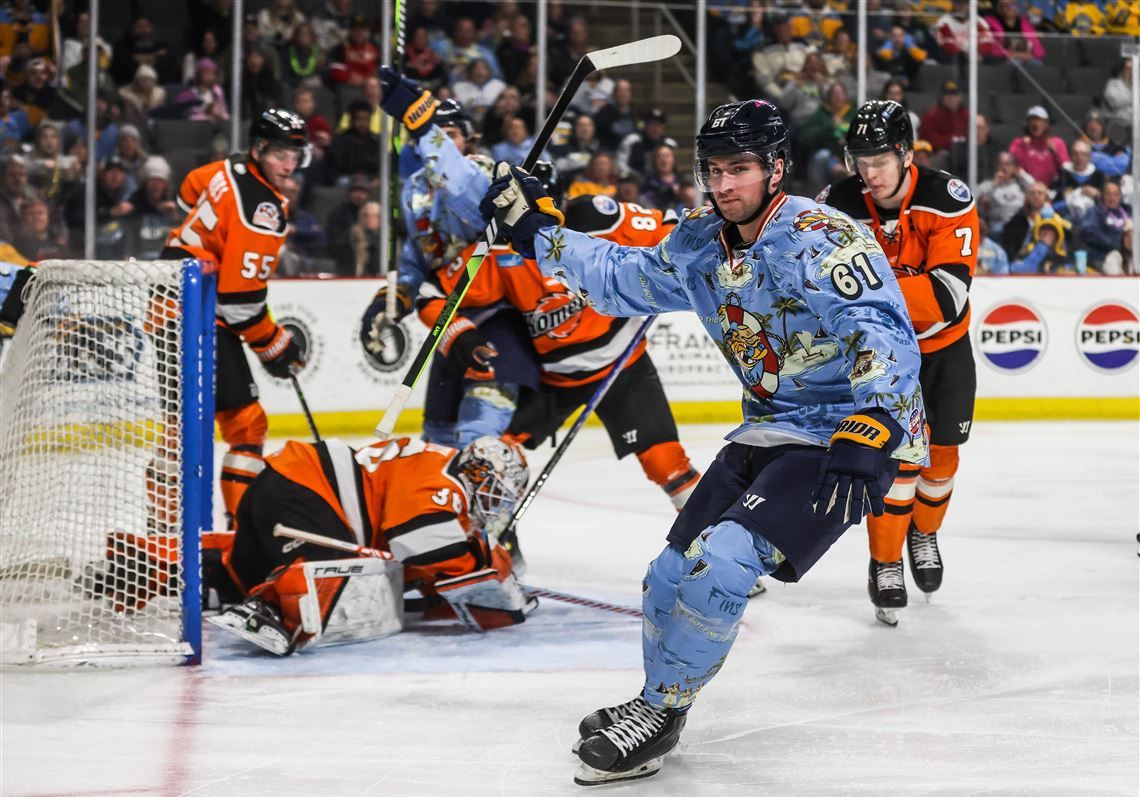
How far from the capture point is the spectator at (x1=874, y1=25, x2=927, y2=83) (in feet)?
26.0

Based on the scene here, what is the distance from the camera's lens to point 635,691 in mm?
3141

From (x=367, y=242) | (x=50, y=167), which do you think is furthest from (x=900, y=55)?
(x=50, y=167)

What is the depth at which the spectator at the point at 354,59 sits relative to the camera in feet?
25.0

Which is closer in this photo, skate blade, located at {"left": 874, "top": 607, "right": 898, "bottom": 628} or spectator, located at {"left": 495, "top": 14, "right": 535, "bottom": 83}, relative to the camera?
skate blade, located at {"left": 874, "top": 607, "right": 898, "bottom": 628}

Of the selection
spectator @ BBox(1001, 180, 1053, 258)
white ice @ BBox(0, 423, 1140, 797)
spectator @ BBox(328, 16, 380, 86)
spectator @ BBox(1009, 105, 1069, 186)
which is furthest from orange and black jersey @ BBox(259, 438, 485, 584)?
spectator @ BBox(1009, 105, 1069, 186)

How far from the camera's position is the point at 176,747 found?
2758mm

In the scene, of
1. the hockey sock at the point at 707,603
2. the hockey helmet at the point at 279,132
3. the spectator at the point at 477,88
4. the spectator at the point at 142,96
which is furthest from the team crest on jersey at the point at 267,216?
the spectator at the point at 477,88

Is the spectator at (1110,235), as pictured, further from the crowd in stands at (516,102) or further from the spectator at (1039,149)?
the spectator at (1039,149)

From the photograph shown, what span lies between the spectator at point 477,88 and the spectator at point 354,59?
0.45m

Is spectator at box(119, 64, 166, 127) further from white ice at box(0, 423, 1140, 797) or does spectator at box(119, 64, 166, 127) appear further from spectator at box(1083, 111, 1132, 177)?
spectator at box(1083, 111, 1132, 177)

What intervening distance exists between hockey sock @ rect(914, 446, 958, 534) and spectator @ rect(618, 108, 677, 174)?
4.14 metres

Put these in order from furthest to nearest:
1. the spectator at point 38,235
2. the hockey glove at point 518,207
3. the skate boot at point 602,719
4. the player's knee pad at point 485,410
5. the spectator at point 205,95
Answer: the spectator at point 205,95
the spectator at point 38,235
the player's knee pad at point 485,410
the hockey glove at point 518,207
the skate boot at point 602,719

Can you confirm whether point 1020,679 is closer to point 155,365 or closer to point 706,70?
point 155,365

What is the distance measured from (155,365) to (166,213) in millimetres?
3849
